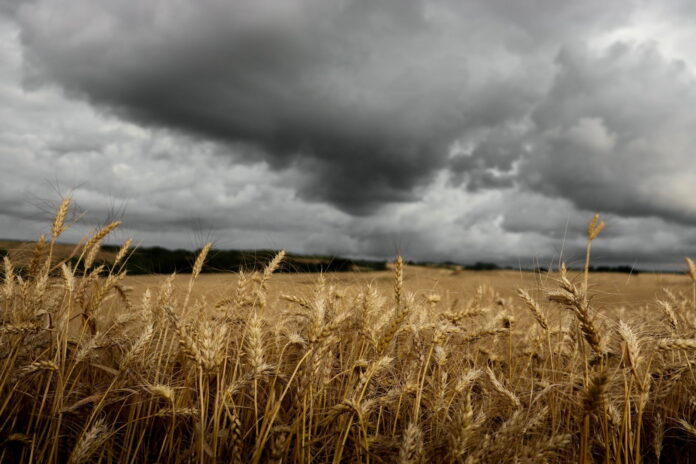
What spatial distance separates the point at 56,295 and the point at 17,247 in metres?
1.28

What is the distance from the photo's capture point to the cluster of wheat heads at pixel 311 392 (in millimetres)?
2186

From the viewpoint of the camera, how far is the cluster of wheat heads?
2.19 metres

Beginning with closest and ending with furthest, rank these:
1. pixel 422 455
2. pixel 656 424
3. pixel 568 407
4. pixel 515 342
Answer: pixel 422 455
pixel 656 424
pixel 568 407
pixel 515 342

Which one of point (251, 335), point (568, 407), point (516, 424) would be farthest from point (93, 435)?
point (568, 407)

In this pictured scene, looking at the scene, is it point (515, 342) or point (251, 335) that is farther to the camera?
point (515, 342)

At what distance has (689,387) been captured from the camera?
3684 millimetres

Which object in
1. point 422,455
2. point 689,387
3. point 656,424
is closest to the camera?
point 422,455

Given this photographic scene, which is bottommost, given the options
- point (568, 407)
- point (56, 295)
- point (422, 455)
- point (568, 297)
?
point (568, 407)

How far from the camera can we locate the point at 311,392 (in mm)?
2438

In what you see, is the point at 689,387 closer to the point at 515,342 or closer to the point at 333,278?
the point at 515,342

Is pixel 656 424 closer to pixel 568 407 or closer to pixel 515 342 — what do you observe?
pixel 568 407

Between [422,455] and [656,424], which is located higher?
[422,455]

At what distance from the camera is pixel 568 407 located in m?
3.38

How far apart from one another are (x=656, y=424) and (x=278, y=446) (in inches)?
113
